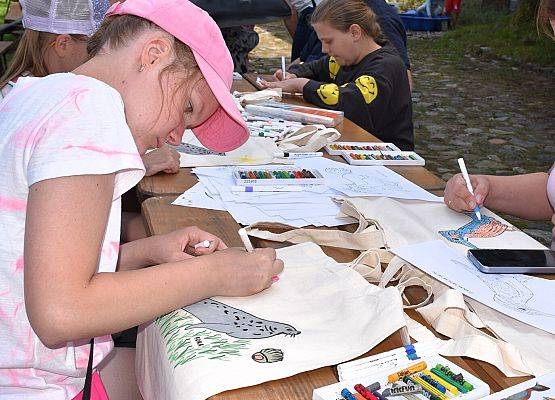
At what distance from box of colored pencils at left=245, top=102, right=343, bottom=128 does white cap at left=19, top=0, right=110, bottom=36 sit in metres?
0.85

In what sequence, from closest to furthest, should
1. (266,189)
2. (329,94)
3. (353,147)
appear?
(266,189) → (353,147) → (329,94)

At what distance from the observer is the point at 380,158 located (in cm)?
247

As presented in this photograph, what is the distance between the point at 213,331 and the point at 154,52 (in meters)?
0.47

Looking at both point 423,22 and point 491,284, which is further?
point 423,22

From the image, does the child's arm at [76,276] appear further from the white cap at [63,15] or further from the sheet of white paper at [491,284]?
the white cap at [63,15]

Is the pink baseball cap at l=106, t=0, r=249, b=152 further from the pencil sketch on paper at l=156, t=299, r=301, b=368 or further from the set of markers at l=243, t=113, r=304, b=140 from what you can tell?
the set of markers at l=243, t=113, r=304, b=140

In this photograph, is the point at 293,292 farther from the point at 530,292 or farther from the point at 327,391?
the point at 530,292

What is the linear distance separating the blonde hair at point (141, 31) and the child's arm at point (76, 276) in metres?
0.26

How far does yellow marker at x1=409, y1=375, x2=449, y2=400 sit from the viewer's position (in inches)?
42.6

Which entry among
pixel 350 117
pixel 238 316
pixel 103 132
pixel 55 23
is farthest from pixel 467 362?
pixel 350 117

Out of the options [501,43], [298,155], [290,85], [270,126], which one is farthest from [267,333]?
[501,43]

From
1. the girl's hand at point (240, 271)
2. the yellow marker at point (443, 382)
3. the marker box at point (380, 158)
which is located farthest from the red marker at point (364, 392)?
the marker box at point (380, 158)

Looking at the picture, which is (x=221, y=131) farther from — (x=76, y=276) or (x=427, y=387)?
(x=427, y=387)

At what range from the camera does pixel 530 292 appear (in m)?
1.48
